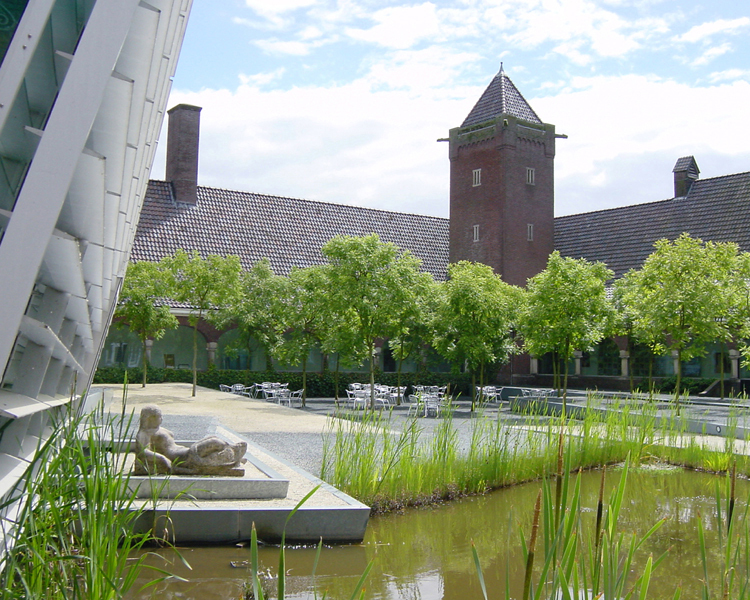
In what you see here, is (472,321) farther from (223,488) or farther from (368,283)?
(223,488)

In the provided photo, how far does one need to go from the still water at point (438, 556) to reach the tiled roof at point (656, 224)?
1068 inches

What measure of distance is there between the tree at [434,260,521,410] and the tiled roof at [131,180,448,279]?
1360 centimetres

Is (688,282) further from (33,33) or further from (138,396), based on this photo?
(33,33)

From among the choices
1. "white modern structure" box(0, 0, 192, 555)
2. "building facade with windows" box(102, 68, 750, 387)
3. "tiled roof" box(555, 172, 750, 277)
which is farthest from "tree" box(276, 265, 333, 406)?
"tiled roof" box(555, 172, 750, 277)

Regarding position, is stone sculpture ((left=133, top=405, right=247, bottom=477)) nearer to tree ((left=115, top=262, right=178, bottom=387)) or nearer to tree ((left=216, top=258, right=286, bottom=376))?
tree ((left=115, top=262, right=178, bottom=387))

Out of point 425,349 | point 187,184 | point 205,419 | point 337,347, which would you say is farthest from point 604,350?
point 205,419

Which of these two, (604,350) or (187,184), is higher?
(187,184)

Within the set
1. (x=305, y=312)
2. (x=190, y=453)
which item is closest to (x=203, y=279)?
(x=305, y=312)

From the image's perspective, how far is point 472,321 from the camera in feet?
70.8

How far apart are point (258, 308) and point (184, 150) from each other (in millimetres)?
10760

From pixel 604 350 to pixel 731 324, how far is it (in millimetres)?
11371

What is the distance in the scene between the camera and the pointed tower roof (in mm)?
36594

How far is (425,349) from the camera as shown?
28.6 metres

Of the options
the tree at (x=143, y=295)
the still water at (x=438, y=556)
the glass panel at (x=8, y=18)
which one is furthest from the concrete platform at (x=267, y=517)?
the tree at (x=143, y=295)
